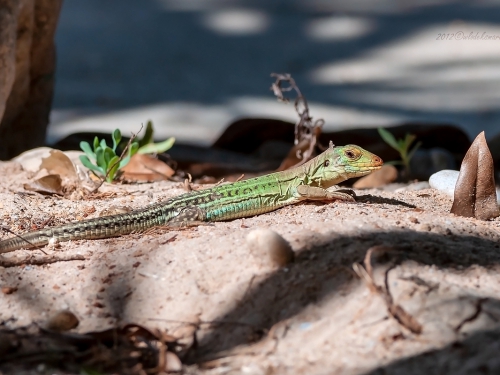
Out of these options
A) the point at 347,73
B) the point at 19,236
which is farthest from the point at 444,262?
the point at 347,73

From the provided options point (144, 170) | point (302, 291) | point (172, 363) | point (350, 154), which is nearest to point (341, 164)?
point (350, 154)

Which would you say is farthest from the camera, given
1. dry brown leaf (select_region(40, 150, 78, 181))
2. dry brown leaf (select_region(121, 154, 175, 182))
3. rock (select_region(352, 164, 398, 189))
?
rock (select_region(352, 164, 398, 189))

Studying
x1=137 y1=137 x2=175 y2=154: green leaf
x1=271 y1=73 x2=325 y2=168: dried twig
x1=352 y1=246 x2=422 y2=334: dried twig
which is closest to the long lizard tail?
x1=137 y1=137 x2=175 y2=154: green leaf

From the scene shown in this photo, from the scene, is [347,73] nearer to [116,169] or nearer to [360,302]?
[116,169]

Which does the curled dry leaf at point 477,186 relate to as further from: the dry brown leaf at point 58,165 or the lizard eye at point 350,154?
the dry brown leaf at point 58,165

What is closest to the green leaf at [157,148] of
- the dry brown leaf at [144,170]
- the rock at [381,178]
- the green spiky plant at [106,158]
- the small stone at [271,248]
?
the dry brown leaf at [144,170]

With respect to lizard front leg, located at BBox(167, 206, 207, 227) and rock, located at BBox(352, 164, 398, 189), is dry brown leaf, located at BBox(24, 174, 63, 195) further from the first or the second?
rock, located at BBox(352, 164, 398, 189)

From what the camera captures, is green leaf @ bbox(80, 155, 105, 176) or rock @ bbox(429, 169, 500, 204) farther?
green leaf @ bbox(80, 155, 105, 176)
